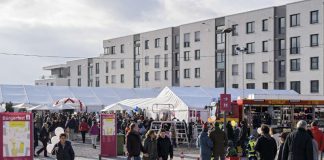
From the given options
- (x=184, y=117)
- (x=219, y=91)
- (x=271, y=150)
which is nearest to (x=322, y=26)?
(x=219, y=91)

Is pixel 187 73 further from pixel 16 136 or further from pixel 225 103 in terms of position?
pixel 16 136

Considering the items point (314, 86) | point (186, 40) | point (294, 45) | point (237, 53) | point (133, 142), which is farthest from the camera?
point (186, 40)

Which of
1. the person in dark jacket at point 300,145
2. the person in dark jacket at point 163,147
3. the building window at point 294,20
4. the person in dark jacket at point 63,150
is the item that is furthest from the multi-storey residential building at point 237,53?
the person in dark jacket at point 300,145

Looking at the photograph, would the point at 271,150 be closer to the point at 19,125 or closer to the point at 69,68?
the point at 19,125

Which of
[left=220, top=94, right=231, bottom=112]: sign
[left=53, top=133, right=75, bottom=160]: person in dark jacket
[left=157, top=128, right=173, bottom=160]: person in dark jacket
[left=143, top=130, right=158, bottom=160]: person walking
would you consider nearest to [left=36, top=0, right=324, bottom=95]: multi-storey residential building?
[left=220, top=94, right=231, bottom=112]: sign

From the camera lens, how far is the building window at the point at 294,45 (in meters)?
56.9

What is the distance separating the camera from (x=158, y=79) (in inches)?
2968

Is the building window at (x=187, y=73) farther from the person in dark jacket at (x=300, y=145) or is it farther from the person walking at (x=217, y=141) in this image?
the person in dark jacket at (x=300, y=145)

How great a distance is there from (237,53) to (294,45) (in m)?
7.54

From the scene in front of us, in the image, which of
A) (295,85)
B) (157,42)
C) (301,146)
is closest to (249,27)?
(295,85)

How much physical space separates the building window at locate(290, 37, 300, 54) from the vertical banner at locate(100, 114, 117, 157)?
36972mm

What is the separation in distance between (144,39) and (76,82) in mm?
22553

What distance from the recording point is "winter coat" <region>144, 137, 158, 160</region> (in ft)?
49.0

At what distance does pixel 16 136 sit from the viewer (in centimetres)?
1387
